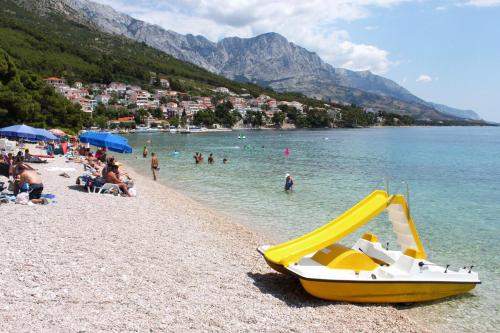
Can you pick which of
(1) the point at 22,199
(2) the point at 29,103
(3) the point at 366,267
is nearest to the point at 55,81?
(2) the point at 29,103

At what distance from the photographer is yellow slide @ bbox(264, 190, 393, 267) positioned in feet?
25.9

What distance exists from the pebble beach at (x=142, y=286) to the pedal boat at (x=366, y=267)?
333 mm

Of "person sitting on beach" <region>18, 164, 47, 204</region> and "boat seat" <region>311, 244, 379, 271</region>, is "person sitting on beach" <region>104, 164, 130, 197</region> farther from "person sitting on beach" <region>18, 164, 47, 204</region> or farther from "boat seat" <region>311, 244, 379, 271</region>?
"boat seat" <region>311, 244, 379, 271</region>

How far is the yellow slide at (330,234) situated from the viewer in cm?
790

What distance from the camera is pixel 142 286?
7.25 m

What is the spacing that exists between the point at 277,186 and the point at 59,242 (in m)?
17.6

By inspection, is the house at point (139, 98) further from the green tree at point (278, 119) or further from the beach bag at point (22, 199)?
the beach bag at point (22, 199)

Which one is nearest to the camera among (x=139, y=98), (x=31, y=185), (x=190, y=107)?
(x=31, y=185)

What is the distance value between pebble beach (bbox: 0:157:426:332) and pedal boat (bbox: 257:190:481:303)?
33 centimetres

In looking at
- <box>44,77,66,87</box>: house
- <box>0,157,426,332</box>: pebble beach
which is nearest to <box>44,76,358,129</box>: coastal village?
<box>44,77,66,87</box>: house

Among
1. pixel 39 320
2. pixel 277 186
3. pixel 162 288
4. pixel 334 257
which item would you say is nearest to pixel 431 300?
pixel 334 257

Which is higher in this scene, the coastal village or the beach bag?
the coastal village

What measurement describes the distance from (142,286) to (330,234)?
361 cm

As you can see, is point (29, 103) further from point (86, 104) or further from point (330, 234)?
point (86, 104)
